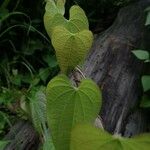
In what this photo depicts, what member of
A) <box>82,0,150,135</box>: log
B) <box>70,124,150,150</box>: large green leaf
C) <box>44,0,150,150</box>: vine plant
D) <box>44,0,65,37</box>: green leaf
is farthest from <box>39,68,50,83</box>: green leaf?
<box>70,124,150,150</box>: large green leaf

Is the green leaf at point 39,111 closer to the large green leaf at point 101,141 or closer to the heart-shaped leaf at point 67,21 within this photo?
the heart-shaped leaf at point 67,21

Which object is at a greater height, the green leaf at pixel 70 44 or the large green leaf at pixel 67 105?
the green leaf at pixel 70 44

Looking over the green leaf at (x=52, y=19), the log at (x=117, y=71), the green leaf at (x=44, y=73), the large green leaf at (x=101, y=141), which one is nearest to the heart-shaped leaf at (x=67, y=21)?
the green leaf at (x=52, y=19)

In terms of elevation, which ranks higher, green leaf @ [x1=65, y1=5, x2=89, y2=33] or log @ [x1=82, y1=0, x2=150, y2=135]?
green leaf @ [x1=65, y1=5, x2=89, y2=33]

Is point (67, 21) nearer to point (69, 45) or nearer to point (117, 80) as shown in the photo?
point (69, 45)

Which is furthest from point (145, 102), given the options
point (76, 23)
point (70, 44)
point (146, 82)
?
point (70, 44)

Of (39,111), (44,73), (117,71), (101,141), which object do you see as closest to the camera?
(101,141)

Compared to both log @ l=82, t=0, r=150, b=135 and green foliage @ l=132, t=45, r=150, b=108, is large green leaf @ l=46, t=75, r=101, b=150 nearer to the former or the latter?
log @ l=82, t=0, r=150, b=135
